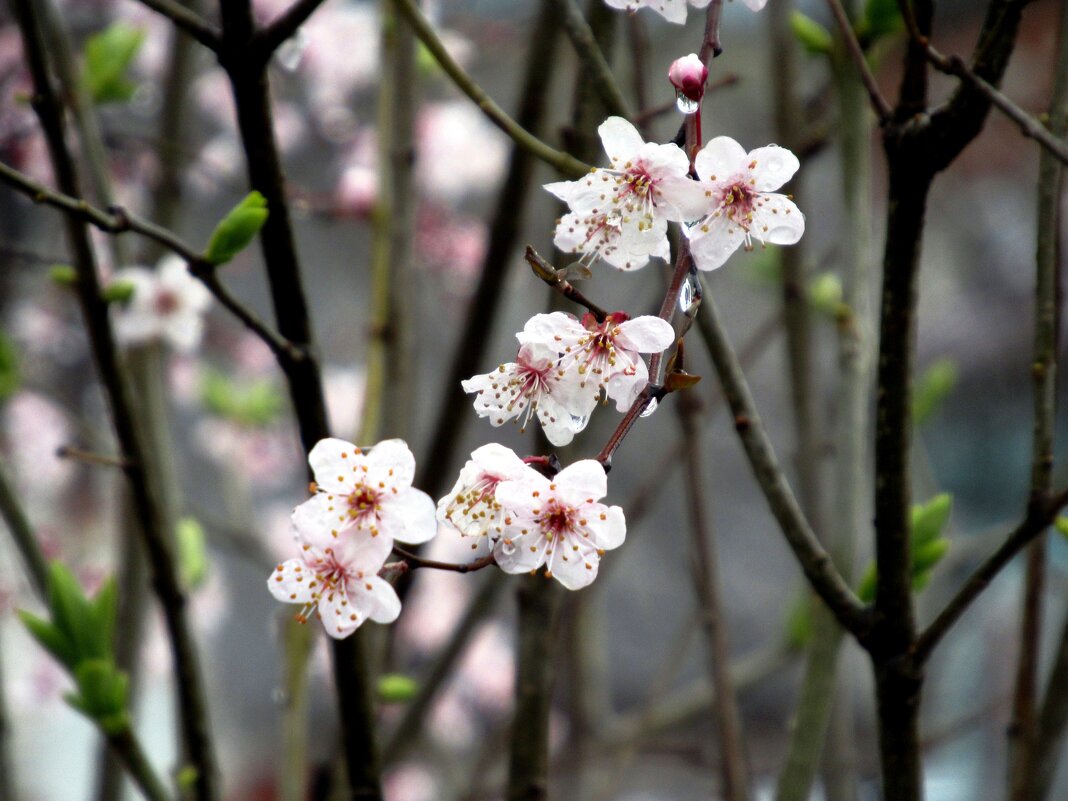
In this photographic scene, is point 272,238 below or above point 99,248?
below

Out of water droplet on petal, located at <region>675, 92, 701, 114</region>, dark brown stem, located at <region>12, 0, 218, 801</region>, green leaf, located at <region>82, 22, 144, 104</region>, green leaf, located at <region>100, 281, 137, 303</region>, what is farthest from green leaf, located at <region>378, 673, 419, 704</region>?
green leaf, located at <region>82, 22, 144, 104</region>

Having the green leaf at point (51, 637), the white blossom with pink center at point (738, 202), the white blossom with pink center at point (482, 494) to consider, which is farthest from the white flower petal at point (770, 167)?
the green leaf at point (51, 637)

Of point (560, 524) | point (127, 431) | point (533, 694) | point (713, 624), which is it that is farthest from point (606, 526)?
point (713, 624)

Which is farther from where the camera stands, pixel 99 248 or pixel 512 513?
pixel 99 248

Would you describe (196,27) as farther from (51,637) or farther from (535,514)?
(51,637)

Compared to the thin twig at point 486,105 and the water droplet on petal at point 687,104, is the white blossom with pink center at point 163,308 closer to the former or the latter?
the thin twig at point 486,105

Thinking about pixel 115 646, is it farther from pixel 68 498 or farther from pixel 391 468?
pixel 68 498

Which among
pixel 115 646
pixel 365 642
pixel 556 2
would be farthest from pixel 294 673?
pixel 556 2
